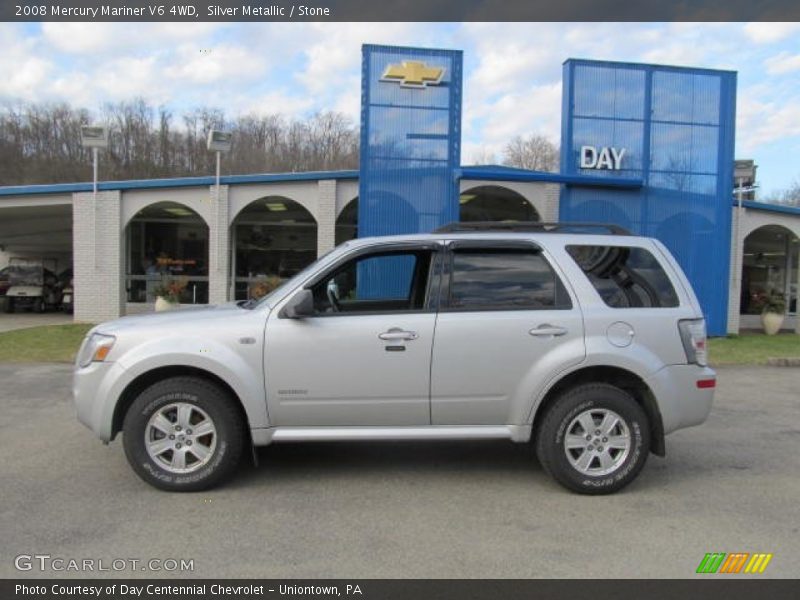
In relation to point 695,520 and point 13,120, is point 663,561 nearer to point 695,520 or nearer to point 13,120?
point 695,520

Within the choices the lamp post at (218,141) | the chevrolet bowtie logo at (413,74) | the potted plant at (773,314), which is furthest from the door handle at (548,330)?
the potted plant at (773,314)

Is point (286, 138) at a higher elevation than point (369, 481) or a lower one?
higher

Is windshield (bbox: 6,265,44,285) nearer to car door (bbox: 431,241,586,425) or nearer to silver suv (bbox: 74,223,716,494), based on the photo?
silver suv (bbox: 74,223,716,494)

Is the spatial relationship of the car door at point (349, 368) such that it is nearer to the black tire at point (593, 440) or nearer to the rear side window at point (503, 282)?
the rear side window at point (503, 282)

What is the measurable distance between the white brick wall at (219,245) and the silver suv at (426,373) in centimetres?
1195

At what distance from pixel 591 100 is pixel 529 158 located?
3215 cm

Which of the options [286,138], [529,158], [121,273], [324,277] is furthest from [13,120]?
[324,277]

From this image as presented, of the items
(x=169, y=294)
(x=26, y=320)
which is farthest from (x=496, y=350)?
(x=26, y=320)

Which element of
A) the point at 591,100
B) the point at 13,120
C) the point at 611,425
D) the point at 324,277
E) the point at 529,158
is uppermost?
the point at 13,120

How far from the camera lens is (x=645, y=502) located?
15.3ft

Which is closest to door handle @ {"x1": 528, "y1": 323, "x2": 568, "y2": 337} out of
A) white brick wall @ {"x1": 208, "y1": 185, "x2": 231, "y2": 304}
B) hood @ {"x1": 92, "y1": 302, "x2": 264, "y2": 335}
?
hood @ {"x1": 92, "y1": 302, "x2": 264, "y2": 335}

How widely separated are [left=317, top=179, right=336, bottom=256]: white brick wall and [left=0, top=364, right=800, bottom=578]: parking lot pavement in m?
10.5

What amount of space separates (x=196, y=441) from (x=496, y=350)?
2.28 metres

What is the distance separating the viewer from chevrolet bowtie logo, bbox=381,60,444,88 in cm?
1413
